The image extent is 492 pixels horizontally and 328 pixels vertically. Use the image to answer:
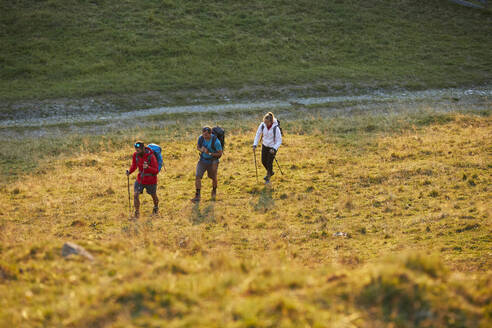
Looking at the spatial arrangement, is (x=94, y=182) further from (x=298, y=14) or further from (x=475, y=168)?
(x=298, y=14)

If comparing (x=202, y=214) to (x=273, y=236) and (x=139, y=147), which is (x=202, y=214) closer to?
(x=273, y=236)

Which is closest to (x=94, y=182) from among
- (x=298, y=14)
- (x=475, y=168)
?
(x=475, y=168)

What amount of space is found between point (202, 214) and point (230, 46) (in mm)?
35121

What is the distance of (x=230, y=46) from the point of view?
143ft

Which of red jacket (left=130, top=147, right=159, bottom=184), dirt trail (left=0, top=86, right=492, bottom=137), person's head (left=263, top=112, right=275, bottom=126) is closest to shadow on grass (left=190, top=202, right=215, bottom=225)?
red jacket (left=130, top=147, right=159, bottom=184)

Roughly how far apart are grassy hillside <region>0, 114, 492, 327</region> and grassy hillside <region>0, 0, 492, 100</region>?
53.1 ft

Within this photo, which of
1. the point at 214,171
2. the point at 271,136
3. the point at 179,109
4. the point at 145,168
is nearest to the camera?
A: the point at 145,168

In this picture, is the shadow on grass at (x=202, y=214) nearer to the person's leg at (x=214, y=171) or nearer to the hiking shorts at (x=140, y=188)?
the person's leg at (x=214, y=171)

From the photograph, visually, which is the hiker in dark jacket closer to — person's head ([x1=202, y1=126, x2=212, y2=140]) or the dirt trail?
person's head ([x1=202, y1=126, x2=212, y2=140])

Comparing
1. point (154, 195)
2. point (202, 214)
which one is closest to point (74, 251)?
point (154, 195)

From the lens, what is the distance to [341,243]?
9711 millimetres

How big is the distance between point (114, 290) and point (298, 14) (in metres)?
53.0

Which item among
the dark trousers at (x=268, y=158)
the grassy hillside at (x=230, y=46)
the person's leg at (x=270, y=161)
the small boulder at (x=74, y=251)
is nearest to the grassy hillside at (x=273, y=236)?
the small boulder at (x=74, y=251)

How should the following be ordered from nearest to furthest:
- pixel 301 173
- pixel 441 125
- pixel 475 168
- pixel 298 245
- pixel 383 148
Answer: pixel 298 245 → pixel 475 168 → pixel 301 173 → pixel 383 148 → pixel 441 125
